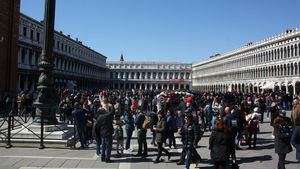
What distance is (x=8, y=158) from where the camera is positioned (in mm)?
10758

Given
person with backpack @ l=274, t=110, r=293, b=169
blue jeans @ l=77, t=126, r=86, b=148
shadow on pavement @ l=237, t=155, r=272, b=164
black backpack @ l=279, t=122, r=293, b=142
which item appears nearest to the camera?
person with backpack @ l=274, t=110, r=293, b=169

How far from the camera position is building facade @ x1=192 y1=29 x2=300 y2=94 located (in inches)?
2498

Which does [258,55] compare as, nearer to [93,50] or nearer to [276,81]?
[276,81]

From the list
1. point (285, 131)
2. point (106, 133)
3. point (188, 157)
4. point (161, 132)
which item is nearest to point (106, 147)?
point (106, 133)

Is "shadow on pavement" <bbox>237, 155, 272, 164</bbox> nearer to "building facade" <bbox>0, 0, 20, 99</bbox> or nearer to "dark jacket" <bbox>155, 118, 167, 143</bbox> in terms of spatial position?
"dark jacket" <bbox>155, 118, 167, 143</bbox>

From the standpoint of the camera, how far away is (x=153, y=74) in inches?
5940

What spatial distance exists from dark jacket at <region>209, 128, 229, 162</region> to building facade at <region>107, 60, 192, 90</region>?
140 metres

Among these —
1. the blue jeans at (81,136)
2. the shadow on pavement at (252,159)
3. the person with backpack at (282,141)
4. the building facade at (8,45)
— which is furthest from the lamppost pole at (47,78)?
the building facade at (8,45)

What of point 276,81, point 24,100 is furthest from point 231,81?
point 24,100

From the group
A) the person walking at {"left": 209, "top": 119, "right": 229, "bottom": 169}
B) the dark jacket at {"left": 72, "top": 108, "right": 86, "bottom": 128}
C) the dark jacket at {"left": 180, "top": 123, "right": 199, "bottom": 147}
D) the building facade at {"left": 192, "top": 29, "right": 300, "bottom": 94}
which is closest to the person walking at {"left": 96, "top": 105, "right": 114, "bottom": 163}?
the dark jacket at {"left": 72, "top": 108, "right": 86, "bottom": 128}

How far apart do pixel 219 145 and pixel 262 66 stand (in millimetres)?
72538

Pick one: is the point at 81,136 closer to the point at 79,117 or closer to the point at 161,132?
the point at 79,117

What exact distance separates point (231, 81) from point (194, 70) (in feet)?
158

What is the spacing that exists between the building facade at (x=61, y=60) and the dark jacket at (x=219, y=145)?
43017 mm
